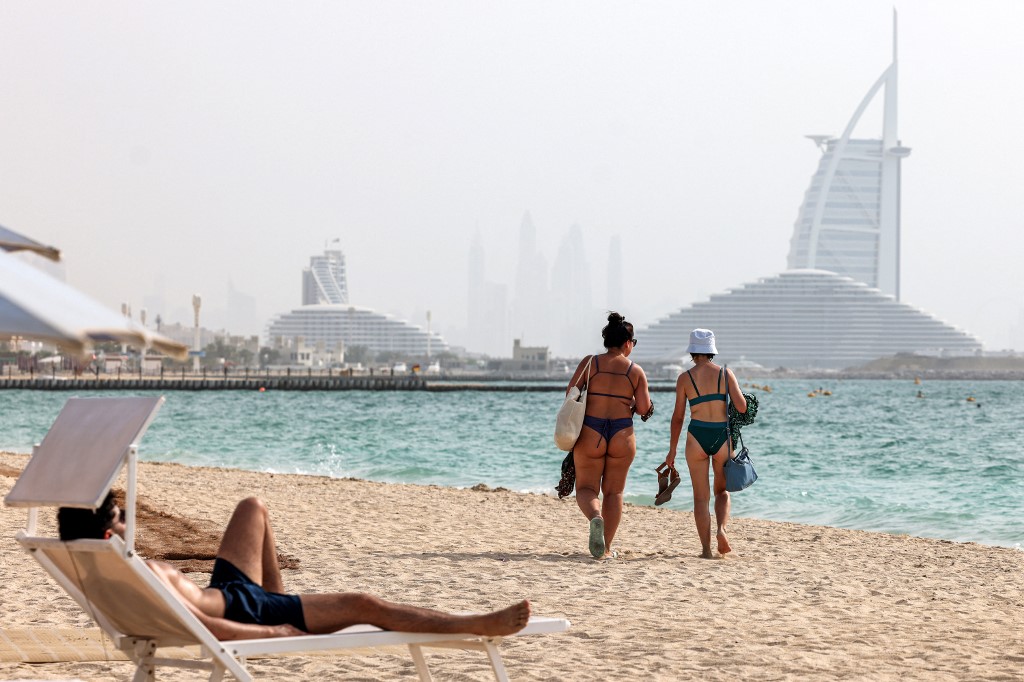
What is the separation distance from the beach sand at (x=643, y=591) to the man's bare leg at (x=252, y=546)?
1000 millimetres

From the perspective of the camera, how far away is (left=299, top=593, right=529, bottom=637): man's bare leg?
3.35 metres

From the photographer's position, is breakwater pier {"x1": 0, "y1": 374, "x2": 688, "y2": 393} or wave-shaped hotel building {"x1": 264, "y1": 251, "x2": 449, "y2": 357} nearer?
breakwater pier {"x1": 0, "y1": 374, "x2": 688, "y2": 393}

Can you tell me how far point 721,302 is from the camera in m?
156

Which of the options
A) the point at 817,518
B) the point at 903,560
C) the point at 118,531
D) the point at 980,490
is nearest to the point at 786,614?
the point at 903,560

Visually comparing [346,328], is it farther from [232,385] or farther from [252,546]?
[252,546]

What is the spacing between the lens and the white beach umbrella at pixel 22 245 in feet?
10.4

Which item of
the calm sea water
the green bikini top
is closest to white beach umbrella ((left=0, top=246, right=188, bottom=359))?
the green bikini top

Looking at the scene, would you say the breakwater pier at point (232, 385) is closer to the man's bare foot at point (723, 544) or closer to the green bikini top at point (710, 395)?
the man's bare foot at point (723, 544)

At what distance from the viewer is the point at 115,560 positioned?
2969 millimetres

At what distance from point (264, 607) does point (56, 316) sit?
46.7 inches

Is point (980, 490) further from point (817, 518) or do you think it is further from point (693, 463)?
point (693, 463)

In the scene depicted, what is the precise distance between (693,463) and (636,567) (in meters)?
0.67

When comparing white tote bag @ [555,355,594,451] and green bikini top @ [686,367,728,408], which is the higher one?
green bikini top @ [686,367,728,408]

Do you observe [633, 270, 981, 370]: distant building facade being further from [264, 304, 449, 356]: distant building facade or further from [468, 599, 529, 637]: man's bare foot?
[468, 599, 529, 637]: man's bare foot
